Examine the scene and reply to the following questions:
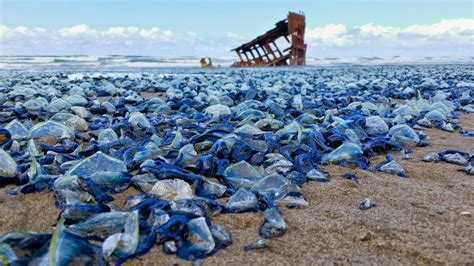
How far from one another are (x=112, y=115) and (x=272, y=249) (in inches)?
135

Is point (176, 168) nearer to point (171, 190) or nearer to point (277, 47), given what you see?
point (171, 190)

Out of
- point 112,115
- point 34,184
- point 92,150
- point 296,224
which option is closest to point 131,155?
point 92,150

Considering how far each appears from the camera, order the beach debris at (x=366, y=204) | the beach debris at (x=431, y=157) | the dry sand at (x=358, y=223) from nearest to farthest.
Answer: the dry sand at (x=358, y=223) < the beach debris at (x=366, y=204) < the beach debris at (x=431, y=157)

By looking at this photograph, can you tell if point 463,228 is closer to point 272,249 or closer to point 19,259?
point 272,249

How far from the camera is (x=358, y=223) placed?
1.86 metres

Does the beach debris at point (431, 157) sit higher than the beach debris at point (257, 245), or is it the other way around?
the beach debris at point (431, 157)

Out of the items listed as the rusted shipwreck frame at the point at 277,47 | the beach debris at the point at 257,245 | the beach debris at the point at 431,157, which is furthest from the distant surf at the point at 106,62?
the beach debris at the point at 257,245

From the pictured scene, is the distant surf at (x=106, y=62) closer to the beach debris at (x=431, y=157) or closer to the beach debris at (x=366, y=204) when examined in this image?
the beach debris at (x=431, y=157)

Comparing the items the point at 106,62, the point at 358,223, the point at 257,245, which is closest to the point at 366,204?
the point at 358,223

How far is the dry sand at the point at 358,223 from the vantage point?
1.57m

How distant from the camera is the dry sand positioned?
157cm

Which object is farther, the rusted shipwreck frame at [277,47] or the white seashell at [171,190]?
the rusted shipwreck frame at [277,47]

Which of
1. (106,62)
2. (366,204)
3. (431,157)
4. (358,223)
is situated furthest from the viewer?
(106,62)

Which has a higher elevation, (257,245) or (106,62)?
(257,245)
